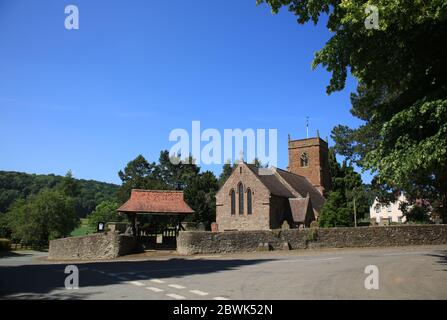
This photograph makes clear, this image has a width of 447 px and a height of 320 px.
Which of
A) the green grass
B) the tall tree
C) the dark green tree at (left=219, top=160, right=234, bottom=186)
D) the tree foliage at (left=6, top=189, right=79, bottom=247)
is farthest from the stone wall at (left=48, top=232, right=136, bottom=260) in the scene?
the dark green tree at (left=219, top=160, right=234, bottom=186)

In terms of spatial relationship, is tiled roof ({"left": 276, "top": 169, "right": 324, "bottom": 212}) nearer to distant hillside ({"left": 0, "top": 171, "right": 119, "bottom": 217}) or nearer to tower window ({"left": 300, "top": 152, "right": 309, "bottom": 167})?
tower window ({"left": 300, "top": 152, "right": 309, "bottom": 167})

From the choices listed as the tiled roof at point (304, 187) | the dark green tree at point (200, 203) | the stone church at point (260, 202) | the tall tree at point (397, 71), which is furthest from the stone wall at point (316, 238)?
the dark green tree at point (200, 203)

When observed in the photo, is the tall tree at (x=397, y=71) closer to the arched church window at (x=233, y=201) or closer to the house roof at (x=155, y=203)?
the house roof at (x=155, y=203)

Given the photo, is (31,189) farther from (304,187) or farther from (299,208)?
(299,208)

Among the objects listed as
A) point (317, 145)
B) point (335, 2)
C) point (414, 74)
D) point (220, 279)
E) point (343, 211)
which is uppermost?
point (317, 145)

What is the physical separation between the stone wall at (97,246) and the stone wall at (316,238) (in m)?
3.89

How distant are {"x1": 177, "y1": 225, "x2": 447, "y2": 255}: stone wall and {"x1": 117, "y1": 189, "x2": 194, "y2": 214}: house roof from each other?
3522mm

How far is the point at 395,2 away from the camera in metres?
10.3

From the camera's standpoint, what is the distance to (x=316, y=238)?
3002cm

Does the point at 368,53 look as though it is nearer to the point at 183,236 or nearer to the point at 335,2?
the point at 335,2

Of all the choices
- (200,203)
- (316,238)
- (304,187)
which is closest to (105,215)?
(200,203)

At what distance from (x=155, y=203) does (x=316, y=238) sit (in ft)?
42.2

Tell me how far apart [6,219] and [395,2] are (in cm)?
6991
